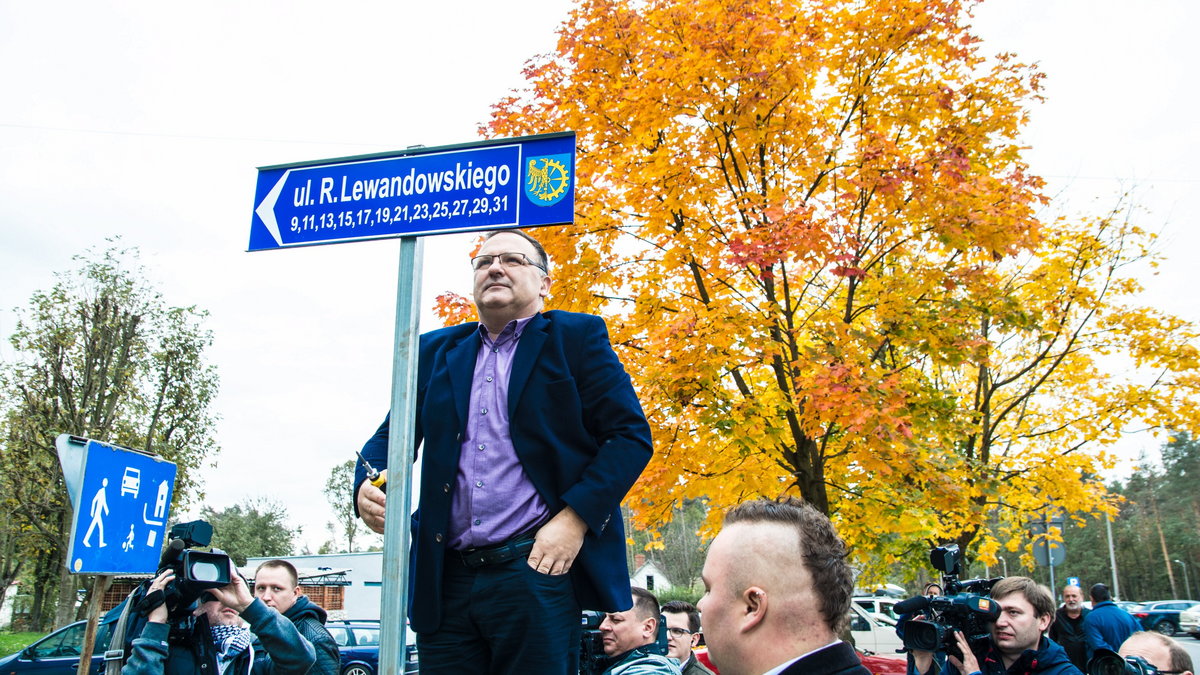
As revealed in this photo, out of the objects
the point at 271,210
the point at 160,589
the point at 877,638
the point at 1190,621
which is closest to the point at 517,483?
the point at 271,210

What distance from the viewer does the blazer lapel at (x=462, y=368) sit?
2398 mm

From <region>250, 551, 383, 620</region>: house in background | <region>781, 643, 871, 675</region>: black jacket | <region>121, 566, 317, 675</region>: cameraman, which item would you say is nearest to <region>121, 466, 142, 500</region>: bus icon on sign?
<region>121, 566, 317, 675</region>: cameraman

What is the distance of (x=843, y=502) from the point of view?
27.3ft

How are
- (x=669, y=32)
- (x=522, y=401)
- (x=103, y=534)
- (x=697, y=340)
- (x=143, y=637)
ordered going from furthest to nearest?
1. (x=669, y=32)
2. (x=697, y=340)
3. (x=103, y=534)
4. (x=143, y=637)
5. (x=522, y=401)

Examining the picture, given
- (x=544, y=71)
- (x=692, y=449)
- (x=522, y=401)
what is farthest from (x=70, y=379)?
(x=522, y=401)

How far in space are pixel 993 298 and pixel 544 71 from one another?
533 cm

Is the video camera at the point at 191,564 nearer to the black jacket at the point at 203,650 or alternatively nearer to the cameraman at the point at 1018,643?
the black jacket at the point at 203,650

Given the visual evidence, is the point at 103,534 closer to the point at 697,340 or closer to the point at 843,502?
the point at 697,340

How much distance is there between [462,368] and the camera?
2.47m

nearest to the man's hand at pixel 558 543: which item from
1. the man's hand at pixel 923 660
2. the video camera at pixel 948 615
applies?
the video camera at pixel 948 615

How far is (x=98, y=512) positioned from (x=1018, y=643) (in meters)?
4.61

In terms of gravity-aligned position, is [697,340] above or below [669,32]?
below

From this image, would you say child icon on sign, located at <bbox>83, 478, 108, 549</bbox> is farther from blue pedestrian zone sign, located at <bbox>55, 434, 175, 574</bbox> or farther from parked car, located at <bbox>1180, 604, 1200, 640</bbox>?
parked car, located at <bbox>1180, 604, 1200, 640</bbox>

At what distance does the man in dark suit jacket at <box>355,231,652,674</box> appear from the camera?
2.12m
